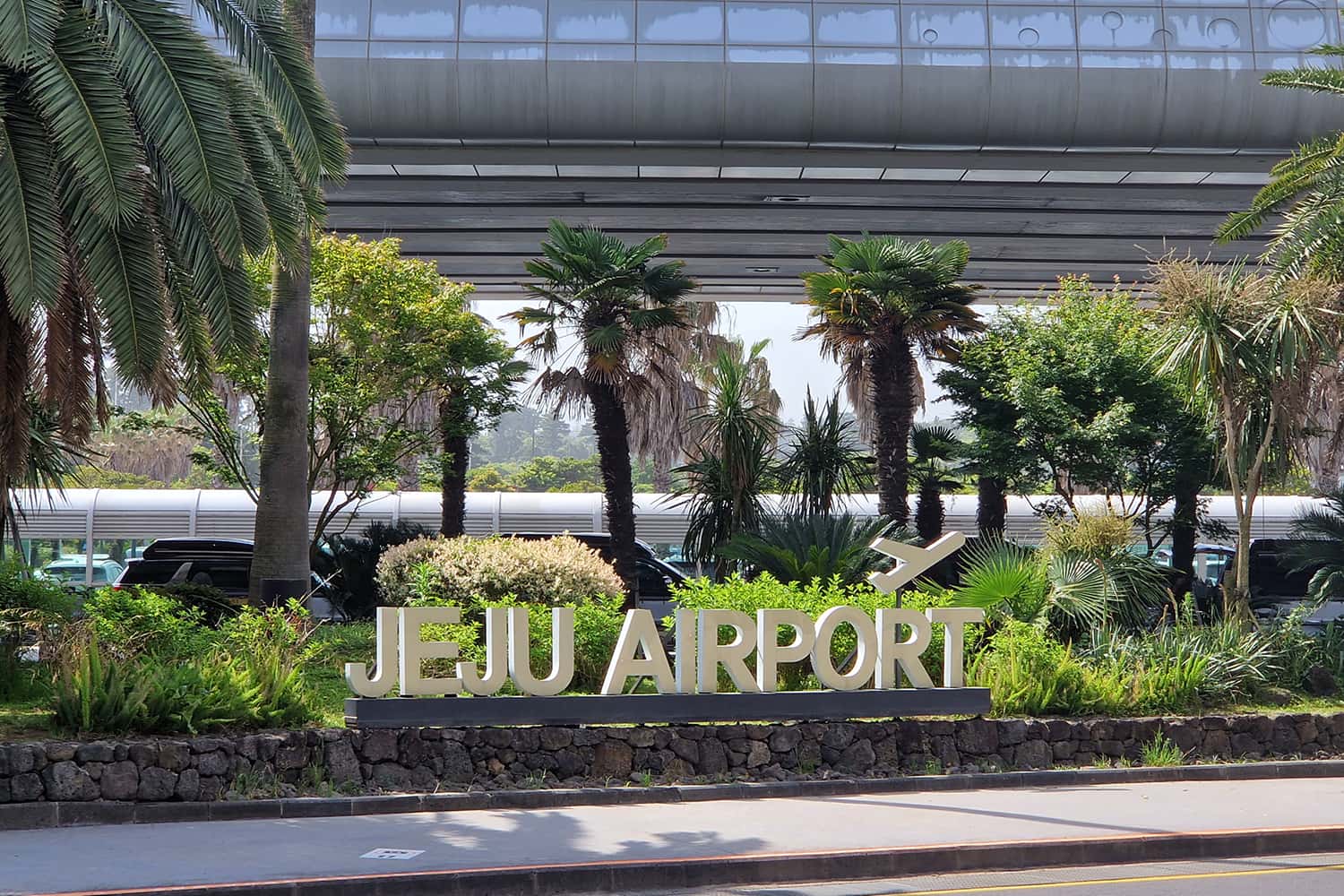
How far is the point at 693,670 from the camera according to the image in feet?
43.3

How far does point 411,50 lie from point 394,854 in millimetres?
16908

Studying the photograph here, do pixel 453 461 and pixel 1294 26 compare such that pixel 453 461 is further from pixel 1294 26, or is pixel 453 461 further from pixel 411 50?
pixel 1294 26

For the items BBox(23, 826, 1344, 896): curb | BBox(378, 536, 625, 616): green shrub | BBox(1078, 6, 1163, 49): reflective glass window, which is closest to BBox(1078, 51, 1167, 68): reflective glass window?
BBox(1078, 6, 1163, 49): reflective glass window

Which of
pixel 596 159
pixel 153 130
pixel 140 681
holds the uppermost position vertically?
pixel 596 159

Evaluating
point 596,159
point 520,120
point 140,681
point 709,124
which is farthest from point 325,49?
point 140,681

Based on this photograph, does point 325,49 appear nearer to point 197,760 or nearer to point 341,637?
point 341,637

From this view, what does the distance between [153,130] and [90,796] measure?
18.5 ft

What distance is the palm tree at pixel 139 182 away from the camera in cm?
1111

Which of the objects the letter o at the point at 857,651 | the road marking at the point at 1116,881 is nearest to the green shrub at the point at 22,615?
the letter o at the point at 857,651

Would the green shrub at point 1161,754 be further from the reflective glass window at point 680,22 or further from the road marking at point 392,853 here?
the reflective glass window at point 680,22

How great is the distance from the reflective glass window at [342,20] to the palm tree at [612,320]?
5.08 m

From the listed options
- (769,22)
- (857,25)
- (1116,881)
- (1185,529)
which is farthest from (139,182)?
(1185,529)

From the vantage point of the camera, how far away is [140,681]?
1166 cm

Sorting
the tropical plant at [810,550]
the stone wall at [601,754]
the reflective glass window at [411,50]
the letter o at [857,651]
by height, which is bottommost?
the stone wall at [601,754]
